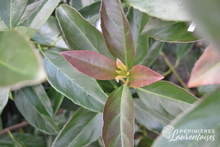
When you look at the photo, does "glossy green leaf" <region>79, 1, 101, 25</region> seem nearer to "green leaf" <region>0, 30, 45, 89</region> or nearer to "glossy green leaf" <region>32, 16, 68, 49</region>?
"glossy green leaf" <region>32, 16, 68, 49</region>

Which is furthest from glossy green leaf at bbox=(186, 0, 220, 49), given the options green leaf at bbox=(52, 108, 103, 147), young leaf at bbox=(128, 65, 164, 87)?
green leaf at bbox=(52, 108, 103, 147)

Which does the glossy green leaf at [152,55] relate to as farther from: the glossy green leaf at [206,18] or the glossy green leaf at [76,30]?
the glossy green leaf at [206,18]

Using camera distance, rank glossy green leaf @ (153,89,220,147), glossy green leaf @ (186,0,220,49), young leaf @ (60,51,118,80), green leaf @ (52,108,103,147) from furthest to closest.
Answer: green leaf @ (52,108,103,147) < young leaf @ (60,51,118,80) < glossy green leaf @ (153,89,220,147) < glossy green leaf @ (186,0,220,49)

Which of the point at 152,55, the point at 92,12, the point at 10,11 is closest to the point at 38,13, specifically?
the point at 10,11

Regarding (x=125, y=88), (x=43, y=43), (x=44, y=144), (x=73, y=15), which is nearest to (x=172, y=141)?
(x=125, y=88)

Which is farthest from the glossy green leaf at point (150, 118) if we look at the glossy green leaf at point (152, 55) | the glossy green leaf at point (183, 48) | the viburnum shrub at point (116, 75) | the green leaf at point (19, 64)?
the green leaf at point (19, 64)

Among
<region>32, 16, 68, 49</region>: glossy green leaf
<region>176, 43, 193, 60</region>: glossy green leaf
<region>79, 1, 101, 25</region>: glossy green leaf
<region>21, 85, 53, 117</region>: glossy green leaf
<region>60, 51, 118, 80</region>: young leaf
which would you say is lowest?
<region>21, 85, 53, 117</region>: glossy green leaf

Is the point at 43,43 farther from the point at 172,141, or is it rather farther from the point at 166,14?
the point at 172,141
